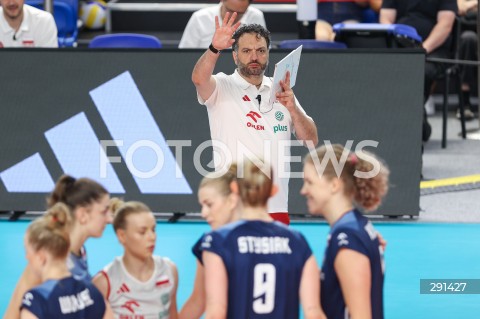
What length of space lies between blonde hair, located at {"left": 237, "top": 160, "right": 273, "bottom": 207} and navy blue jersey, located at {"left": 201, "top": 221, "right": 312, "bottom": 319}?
12 cm

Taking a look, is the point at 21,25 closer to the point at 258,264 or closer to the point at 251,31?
the point at 251,31

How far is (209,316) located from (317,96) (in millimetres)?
5802

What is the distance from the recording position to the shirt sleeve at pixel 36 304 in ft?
16.4

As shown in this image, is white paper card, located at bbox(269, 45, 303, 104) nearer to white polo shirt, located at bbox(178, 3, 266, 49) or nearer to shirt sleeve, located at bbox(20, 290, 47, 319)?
shirt sleeve, located at bbox(20, 290, 47, 319)

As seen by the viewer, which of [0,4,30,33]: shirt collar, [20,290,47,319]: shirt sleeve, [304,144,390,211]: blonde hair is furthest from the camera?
[0,4,30,33]: shirt collar

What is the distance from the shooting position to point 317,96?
10.6m

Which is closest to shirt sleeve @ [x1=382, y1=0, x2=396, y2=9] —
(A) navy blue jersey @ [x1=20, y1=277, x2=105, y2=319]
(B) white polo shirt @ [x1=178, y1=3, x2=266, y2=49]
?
(B) white polo shirt @ [x1=178, y1=3, x2=266, y2=49]

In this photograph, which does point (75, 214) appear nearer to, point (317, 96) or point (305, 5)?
point (317, 96)

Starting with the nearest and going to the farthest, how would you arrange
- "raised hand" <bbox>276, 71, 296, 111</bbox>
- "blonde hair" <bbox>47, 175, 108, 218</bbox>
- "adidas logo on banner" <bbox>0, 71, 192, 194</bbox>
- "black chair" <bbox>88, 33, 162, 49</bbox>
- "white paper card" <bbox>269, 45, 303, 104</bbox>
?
→ 1. "blonde hair" <bbox>47, 175, 108, 218</bbox>
2. "white paper card" <bbox>269, 45, 303, 104</bbox>
3. "raised hand" <bbox>276, 71, 296, 111</bbox>
4. "adidas logo on banner" <bbox>0, 71, 192, 194</bbox>
5. "black chair" <bbox>88, 33, 162, 49</bbox>

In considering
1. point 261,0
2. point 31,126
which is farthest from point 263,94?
point 261,0

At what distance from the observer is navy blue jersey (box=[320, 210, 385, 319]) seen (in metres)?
5.13

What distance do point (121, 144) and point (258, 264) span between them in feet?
18.9

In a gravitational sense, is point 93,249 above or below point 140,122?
below

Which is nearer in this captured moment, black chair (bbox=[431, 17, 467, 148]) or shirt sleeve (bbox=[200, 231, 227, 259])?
shirt sleeve (bbox=[200, 231, 227, 259])
